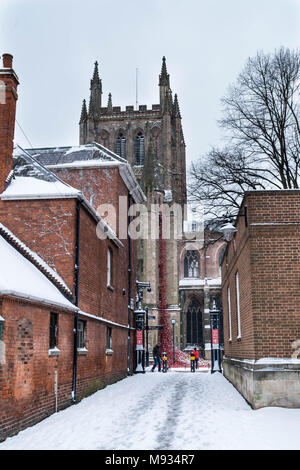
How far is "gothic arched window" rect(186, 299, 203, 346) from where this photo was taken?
45406 mm

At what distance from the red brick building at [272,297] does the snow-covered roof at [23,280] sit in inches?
175

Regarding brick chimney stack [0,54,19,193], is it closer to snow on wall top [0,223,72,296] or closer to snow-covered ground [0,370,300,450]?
snow on wall top [0,223,72,296]

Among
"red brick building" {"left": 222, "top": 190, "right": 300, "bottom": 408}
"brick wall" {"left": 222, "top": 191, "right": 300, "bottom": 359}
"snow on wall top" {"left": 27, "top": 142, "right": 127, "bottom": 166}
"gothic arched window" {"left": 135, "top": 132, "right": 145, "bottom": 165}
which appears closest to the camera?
"red brick building" {"left": 222, "top": 190, "right": 300, "bottom": 408}

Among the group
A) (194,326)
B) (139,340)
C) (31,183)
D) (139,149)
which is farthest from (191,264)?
(31,183)

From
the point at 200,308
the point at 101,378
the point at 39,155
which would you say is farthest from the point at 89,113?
the point at 101,378

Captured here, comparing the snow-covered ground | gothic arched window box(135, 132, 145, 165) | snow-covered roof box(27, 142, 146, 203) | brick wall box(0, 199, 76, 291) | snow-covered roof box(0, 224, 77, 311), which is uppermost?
gothic arched window box(135, 132, 145, 165)

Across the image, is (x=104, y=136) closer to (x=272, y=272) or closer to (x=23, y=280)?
(x=272, y=272)

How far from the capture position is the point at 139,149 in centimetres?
5469

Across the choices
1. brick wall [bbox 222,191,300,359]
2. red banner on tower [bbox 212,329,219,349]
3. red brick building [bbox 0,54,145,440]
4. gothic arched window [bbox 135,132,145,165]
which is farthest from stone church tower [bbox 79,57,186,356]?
brick wall [bbox 222,191,300,359]

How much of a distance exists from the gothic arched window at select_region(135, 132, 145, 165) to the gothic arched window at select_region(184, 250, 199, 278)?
11.9m

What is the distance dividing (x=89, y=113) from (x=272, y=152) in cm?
3875

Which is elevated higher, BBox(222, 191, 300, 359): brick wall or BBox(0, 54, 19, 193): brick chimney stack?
BBox(0, 54, 19, 193): brick chimney stack
